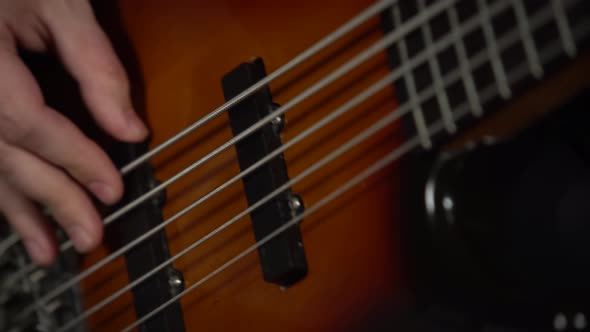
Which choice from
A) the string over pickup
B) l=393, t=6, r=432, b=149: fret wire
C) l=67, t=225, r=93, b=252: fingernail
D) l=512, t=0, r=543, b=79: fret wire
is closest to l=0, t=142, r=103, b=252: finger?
l=67, t=225, r=93, b=252: fingernail

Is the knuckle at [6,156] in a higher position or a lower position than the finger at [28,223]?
higher

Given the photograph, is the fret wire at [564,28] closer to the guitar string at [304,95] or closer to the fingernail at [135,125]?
the guitar string at [304,95]

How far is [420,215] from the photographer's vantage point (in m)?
0.68

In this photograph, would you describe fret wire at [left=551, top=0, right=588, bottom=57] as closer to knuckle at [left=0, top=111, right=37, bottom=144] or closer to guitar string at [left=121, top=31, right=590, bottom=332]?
guitar string at [left=121, top=31, right=590, bottom=332]

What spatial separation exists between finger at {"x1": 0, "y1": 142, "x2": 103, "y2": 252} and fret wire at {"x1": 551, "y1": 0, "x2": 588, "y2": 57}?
1.40 feet

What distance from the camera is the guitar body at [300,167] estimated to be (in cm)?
67

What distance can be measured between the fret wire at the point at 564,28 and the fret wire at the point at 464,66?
0.08 metres

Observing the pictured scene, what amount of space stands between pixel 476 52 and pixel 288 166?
192mm

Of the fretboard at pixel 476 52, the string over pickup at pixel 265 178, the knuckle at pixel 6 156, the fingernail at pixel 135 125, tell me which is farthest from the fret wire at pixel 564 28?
the knuckle at pixel 6 156

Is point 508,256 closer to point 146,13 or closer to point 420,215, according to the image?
point 420,215

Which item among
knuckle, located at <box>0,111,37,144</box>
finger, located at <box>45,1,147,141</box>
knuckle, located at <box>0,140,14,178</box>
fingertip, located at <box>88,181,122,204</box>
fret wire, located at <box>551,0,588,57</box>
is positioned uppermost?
finger, located at <box>45,1,147,141</box>

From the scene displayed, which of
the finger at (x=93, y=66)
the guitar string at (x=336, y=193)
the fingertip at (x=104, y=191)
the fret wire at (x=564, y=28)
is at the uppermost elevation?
the finger at (x=93, y=66)

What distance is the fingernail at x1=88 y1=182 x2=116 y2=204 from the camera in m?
0.62

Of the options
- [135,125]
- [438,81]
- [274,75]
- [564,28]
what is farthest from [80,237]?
[564,28]
